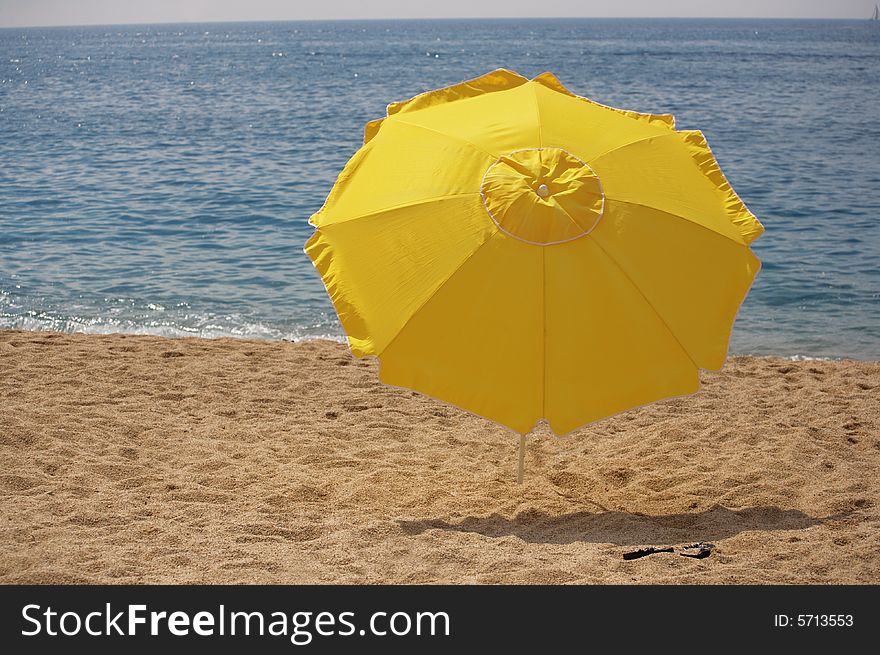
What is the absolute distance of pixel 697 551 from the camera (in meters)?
4.27

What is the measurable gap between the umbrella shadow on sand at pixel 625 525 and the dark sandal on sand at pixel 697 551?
0.18 m

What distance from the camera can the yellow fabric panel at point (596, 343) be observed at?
4.16 m

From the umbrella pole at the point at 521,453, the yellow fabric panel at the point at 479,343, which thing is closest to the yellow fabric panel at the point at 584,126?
the yellow fabric panel at the point at 479,343

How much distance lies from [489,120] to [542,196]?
2.12ft

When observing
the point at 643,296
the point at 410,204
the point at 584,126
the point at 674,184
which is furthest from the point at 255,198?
the point at 643,296

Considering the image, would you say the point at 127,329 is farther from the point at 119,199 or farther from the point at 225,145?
the point at 225,145

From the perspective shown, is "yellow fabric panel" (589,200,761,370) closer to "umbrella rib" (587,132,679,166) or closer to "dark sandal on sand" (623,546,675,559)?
"umbrella rib" (587,132,679,166)

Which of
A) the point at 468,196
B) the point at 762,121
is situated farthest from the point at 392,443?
the point at 762,121

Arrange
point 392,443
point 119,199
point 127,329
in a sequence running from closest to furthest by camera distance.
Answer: point 392,443 < point 127,329 < point 119,199

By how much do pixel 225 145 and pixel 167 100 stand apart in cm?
1310

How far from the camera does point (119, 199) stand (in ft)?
52.4

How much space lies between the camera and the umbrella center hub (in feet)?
13.8

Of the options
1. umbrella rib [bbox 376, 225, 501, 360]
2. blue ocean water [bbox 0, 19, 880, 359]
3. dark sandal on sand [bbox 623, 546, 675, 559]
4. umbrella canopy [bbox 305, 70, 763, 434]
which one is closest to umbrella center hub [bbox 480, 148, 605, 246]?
umbrella canopy [bbox 305, 70, 763, 434]

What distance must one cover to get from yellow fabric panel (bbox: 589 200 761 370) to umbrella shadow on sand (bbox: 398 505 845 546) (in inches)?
36.8
